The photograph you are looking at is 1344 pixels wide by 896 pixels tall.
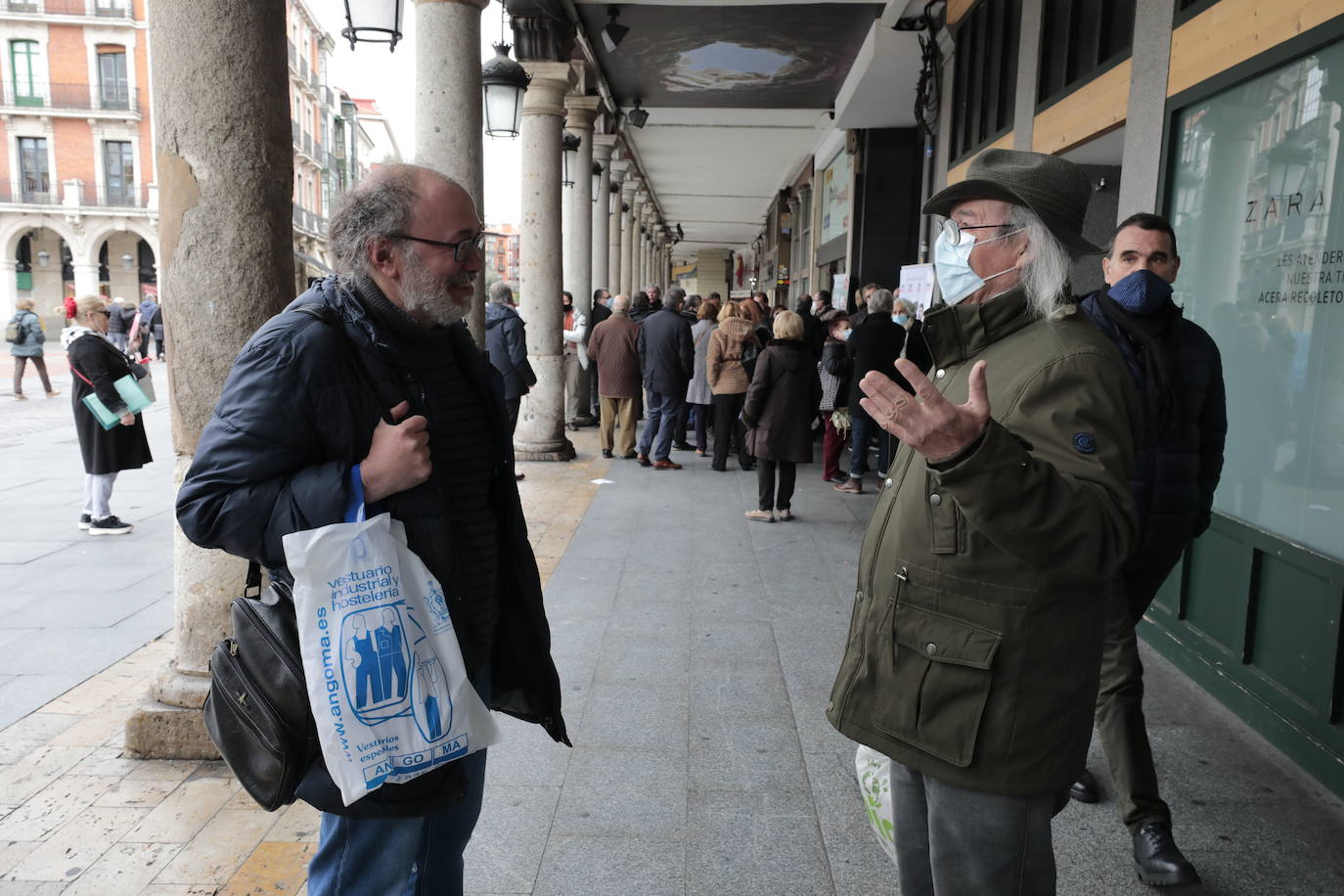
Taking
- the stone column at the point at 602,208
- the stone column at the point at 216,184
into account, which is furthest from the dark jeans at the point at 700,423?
the stone column at the point at 216,184

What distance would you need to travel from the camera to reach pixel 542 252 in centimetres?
1052

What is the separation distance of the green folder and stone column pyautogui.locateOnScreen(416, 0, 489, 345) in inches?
99.4

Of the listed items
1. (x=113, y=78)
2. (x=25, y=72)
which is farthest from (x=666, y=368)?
(x=25, y=72)

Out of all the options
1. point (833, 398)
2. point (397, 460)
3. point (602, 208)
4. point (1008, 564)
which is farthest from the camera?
point (602, 208)

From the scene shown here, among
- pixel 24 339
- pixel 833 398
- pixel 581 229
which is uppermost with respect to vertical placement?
pixel 581 229

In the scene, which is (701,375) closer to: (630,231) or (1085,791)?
(1085,791)

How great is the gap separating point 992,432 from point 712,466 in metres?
9.05

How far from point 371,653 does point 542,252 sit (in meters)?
9.13

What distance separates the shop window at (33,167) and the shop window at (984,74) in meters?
44.7

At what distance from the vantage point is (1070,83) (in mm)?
6500

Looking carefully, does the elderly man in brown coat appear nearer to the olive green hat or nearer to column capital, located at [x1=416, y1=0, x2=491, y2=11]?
column capital, located at [x1=416, y1=0, x2=491, y2=11]

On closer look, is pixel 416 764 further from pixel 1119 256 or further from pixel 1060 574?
pixel 1119 256

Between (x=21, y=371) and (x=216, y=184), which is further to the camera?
(x=21, y=371)

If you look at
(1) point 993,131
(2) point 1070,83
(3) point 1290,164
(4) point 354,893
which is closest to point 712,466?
(1) point 993,131
